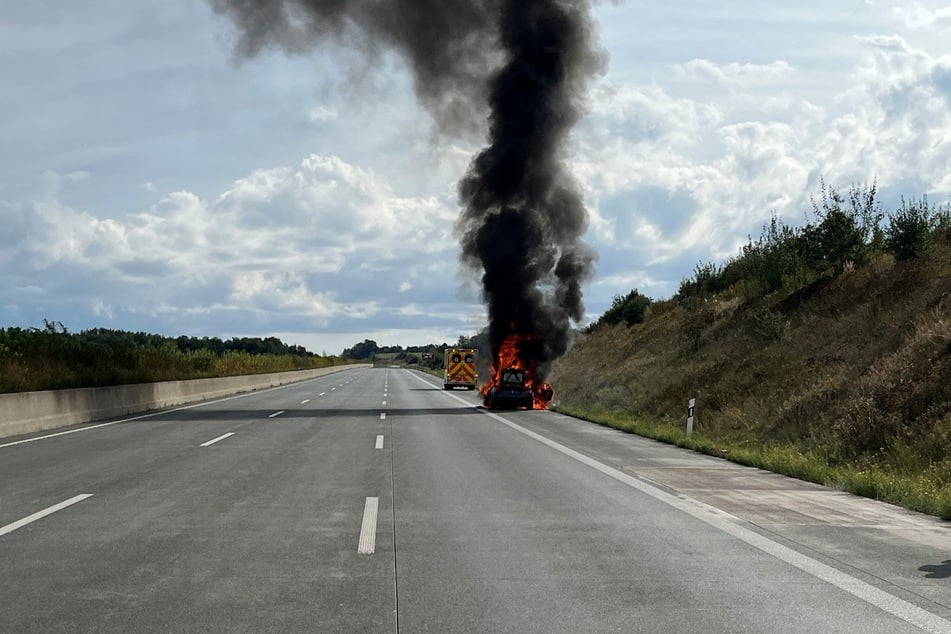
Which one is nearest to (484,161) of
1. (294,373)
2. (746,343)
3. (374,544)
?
(746,343)

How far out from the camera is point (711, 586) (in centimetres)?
643

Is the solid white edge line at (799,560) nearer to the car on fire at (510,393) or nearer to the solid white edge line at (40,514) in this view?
the solid white edge line at (40,514)

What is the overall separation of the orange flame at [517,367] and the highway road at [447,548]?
743 inches

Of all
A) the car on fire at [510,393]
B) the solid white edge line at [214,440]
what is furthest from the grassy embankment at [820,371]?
the solid white edge line at [214,440]

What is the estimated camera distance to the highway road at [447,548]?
18.5 feet

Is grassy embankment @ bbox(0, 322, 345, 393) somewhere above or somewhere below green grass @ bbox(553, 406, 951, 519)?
above

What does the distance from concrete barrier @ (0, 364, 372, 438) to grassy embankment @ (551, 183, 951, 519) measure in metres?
13.6

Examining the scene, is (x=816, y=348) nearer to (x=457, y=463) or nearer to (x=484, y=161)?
(x=457, y=463)

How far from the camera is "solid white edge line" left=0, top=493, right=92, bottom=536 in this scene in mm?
8414

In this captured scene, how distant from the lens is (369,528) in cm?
857

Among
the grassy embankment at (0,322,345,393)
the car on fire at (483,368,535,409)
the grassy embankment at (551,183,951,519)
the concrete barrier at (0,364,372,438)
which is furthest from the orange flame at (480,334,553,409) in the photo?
the grassy embankment at (0,322,345,393)

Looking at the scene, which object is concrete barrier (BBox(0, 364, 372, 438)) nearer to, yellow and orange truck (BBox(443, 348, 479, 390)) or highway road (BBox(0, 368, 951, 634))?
highway road (BBox(0, 368, 951, 634))

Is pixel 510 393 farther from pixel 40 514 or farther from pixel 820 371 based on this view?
pixel 40 514

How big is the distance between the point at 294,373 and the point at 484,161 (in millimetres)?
38843
